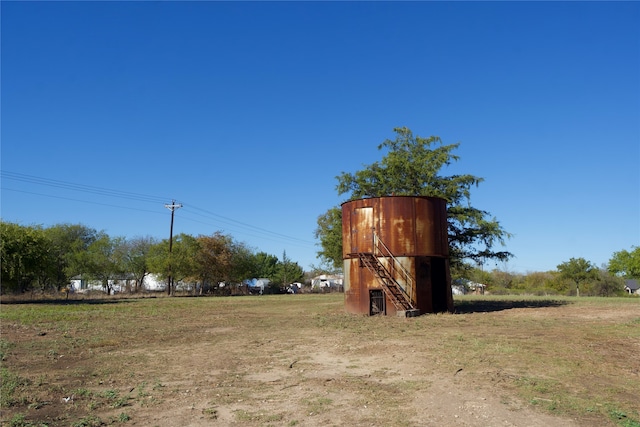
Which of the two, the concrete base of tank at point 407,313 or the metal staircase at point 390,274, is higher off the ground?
the metal staircase at point 390,274

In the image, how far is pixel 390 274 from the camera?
20953mm

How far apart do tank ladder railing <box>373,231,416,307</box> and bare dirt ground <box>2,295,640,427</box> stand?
180 inches

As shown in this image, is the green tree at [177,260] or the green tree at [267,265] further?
the green tree at [267,265]

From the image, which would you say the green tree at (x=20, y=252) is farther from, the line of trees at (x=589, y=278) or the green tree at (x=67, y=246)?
the line of trees at (x=589, y=278)

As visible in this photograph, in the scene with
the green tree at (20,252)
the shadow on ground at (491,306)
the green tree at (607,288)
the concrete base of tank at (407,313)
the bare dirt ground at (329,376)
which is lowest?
the bare dirt ground at (329,376)

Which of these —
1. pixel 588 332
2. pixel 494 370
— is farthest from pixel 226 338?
pixel 588 332

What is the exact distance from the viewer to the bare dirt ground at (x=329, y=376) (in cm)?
651

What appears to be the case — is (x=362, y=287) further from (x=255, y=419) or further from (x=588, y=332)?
(x=255, y=419)

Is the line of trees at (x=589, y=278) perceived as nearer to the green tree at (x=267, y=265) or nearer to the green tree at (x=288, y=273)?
the green tree at (x=288, y=273)

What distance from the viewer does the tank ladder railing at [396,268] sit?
68.0ft

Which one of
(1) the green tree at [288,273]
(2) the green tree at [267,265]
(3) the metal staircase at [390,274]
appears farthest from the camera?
(2) the green tree at [267,265]

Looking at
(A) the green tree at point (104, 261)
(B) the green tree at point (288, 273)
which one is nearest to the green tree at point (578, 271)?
(B) the green tree at point (288, 273)

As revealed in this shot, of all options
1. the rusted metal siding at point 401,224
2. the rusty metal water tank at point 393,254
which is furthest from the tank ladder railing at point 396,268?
the rusted metal siding at point 401,224

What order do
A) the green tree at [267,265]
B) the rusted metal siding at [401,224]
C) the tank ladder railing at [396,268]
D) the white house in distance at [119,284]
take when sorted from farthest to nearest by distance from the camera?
the green tree at [267,265]
the white house in distance at [119,284]
the rusted metal siding at [401,224]
the tank ladder railing at [396,268]
